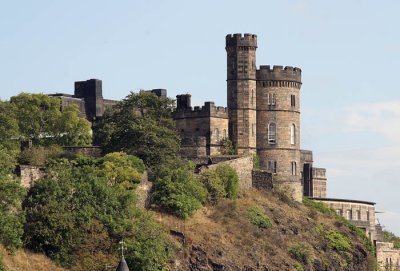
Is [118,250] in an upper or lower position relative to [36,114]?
lower

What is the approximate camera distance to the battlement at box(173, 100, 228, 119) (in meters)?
103

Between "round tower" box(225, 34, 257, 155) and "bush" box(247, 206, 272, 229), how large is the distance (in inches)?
601

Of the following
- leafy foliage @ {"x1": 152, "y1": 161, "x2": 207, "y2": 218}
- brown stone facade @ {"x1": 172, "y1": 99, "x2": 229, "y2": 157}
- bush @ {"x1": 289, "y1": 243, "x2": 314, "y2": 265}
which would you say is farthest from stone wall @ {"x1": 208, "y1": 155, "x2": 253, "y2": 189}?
brown stone facade @ {"x1": 172, "y1": 99, "x2": 229, "y2": 157}

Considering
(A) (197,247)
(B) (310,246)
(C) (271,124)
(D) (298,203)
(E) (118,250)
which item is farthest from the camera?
(C) (271,124)

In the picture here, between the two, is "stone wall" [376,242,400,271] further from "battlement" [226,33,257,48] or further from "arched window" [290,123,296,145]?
"battlement" [226,33,257,48]

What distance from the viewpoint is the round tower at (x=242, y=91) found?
339 feet

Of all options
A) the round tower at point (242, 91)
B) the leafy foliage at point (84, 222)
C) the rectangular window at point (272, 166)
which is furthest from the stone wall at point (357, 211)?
the leafy foliage at point (84, 222)

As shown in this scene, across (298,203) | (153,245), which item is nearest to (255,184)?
(298,203)

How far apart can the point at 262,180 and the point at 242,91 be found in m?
12.7

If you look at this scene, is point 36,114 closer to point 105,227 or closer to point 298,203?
point 298,203

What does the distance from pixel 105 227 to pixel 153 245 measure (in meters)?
2.51

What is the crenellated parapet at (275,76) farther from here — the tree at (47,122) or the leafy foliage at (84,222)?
the leafy foliage at (84,222)

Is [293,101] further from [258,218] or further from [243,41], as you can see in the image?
[258,218]

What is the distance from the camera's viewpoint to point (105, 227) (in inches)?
2835
